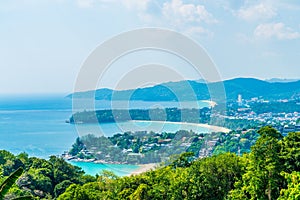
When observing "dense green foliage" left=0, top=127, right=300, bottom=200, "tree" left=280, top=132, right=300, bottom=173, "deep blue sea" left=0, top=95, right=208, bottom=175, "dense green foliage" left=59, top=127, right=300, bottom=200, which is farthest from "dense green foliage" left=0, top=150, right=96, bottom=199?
"tree" left=280, top=132, right=300, bottom=173

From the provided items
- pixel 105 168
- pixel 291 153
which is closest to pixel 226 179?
pixel 291 153

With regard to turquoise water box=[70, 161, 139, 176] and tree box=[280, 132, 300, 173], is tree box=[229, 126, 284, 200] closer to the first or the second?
tree box=[280, 132, 300, 173]

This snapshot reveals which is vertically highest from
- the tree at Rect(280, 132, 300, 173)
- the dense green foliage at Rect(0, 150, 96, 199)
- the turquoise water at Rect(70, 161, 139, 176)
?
the tree at Rect(280, 132, 300, 173)

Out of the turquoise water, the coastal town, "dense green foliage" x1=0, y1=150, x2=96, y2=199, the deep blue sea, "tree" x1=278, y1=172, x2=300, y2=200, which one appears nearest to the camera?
"tree" x1=278, y1=172, x2=300, y2=200

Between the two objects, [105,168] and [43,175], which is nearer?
[43,175]

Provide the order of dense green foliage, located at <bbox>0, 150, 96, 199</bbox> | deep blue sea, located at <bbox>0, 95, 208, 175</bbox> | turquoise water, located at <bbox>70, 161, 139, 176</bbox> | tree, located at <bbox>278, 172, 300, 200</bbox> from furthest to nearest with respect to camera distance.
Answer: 1. deep blue sea, located at <bbox>0, 95, 208, 175</bbox>
2. turquoise water, located at <bbox>70, 161, 139, 176</bbox>
3. dense green foliage, located at <bbox>0, 150, 96, 199</bbox>
4. tree, located at <bbox>278, 172, 300, 200</bbox>

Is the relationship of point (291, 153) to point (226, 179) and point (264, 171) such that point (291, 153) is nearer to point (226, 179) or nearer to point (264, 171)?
point (264, 171)

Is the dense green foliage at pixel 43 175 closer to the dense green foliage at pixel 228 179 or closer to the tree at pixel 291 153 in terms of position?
the dense green foliage at pixel 228 179

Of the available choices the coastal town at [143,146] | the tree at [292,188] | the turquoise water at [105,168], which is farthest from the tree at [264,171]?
the turquoise water at [105,168]

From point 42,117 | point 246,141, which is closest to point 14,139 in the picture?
point 42,117

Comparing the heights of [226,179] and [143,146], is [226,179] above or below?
above

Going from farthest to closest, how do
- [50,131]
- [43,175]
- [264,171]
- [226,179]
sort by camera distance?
[50,131] → [43,175] → [226,179] → [264,171]
